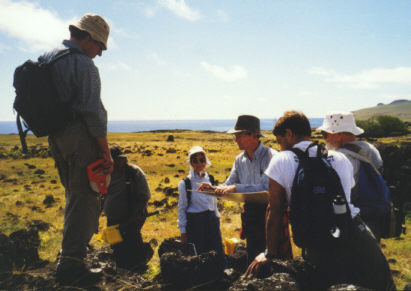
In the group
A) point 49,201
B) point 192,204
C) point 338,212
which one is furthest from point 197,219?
point 49,201

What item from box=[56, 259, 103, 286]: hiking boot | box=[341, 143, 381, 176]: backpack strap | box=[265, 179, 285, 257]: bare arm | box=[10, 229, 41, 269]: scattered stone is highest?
box=[341, 143, 381, 176]: backpack strap

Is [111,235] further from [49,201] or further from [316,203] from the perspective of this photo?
[49,201]

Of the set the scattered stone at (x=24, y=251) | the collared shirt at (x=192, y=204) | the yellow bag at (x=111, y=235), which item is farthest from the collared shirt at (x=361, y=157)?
the scattered stone at (x=24, y=251)

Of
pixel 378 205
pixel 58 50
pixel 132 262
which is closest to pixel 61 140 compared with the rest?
pixel 58 50

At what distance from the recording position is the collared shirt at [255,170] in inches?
165

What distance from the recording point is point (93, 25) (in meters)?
3.37

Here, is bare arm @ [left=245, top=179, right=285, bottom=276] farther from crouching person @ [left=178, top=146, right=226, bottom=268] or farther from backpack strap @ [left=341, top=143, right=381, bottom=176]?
crouching person @ [left=178, top=146, right=226, bottom=268]

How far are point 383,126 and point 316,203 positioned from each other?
2412 centimetres

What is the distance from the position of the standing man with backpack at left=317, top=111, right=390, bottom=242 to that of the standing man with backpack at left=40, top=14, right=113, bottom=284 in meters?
3.08

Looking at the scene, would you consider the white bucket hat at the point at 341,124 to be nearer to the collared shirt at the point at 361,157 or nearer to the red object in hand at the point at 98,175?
the collared shirt at the point at 361,157

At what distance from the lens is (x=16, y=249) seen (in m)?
4.31

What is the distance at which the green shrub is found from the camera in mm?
21516

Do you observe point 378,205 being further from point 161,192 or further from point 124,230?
point 161,192

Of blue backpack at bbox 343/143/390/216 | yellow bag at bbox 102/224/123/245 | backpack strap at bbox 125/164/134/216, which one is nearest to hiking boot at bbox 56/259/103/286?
yellow bag at bbox 102/224/123/245
